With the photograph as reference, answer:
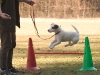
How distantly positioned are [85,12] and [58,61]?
28063 millimetres

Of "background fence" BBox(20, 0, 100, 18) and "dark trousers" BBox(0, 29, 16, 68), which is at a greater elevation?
"dark trousers" BBox(0, 29, 16, 68)

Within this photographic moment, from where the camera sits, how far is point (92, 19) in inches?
1396

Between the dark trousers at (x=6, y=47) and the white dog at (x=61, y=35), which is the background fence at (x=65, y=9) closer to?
the white dog at (x=61, y=35)

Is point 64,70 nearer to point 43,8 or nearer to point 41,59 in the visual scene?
point 41,59

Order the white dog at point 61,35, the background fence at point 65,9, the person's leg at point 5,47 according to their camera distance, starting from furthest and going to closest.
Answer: the background fence at point 65,9 < the white dog at point 61,35 < the person's leg at point 5,47

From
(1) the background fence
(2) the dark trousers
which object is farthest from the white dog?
(1) the background fence

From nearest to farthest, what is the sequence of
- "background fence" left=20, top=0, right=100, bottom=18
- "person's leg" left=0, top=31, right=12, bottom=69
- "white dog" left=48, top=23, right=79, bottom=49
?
"person's leg" left=0, top=31, right=12, bottom=69 → "white dog" left=48, top=23, right=79, bottom=49 → "background fence" left=20, top=0, right=100, bottom=18

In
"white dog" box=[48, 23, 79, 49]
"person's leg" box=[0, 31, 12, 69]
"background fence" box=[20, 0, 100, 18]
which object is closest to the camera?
"person's leg" box=[0, 31, 12, 69]

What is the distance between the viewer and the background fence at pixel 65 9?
119ft

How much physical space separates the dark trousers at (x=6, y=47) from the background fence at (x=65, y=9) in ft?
96.1

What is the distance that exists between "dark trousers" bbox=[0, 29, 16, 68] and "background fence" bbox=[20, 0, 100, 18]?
96.1 ft

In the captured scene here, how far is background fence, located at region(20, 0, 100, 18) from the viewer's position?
36281 millimetres

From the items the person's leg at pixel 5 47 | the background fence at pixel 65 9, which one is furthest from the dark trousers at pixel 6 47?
the background fence at pixel 65 9

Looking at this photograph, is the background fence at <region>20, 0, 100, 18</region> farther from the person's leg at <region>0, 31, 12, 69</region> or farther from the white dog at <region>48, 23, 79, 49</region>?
the person's leg at <region>0, 31, 12, 69</region>
